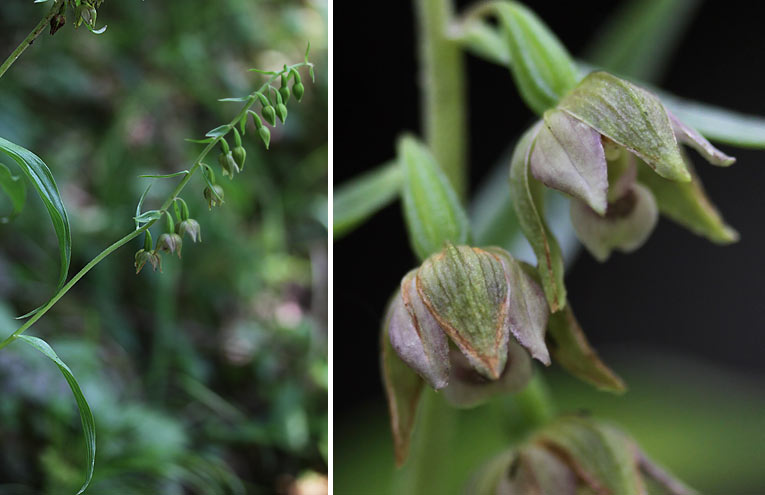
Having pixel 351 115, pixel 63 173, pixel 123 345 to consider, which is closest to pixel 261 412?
pixel 123 345

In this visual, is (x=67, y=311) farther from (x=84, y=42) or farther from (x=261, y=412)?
(x=84, y=42)

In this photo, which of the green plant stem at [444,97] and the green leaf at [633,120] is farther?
the green plant stem at [444,97]

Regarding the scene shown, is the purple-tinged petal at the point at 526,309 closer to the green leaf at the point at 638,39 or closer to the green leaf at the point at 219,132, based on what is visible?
the green leaf at the point at 219,132

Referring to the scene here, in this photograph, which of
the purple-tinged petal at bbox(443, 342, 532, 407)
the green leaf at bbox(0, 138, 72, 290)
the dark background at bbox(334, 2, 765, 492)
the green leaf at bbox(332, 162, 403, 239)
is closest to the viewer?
the green leaf at bbox(0, 138, 72, 290)

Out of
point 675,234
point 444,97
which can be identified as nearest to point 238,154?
point 444,97

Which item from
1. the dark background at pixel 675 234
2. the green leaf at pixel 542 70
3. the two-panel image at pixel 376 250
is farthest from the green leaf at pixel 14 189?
the dark background at pixel 675 234

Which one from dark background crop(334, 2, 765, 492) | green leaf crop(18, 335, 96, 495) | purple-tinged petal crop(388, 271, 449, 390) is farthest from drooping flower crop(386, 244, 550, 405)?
dark background crop(334, 2, 765, 492)

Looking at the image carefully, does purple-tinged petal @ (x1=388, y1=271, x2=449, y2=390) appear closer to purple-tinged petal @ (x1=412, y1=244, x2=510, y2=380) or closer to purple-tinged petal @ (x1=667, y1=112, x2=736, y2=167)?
purple-tinged petal @ (x1=412, y1=244, x2=510, y2=380)

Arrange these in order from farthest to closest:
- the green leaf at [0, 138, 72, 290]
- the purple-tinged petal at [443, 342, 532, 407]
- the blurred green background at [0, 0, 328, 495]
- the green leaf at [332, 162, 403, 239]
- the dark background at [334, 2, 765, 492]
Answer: the dark background at [334, 2, 765, 492], the blurred green background at [0, 0, 328, 495], the green leaf at [332, 162, 403, 239], the purple-tinged petal at [443, 342, 532, 407], the green leaf at [0, 138, 72, 290]
